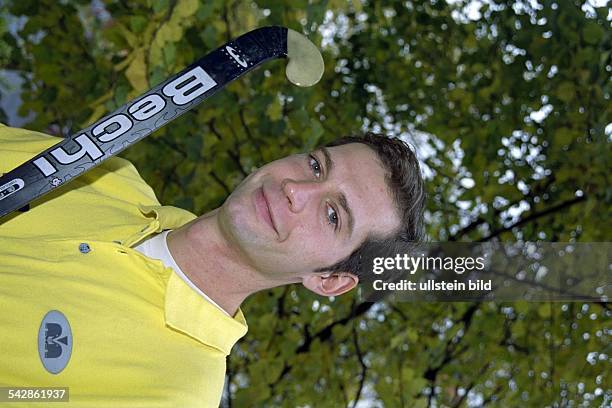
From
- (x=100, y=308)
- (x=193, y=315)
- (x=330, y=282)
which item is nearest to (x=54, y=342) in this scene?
(x=100, y=308)

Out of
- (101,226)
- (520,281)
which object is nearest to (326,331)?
(520,281)

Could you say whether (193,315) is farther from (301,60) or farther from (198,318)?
(301,60)

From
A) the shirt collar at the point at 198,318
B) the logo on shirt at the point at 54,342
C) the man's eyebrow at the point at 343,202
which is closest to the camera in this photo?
the logo on shirt at the point at 54,342

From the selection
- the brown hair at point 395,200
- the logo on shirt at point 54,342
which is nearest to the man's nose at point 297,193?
the brown hair at point 395,200

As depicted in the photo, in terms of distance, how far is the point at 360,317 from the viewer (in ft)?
6.23

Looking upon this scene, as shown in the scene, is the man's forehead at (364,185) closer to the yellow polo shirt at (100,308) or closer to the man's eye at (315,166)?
the man's eye at (315,166)

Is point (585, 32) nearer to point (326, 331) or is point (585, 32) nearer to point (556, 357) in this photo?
point (556, 357)

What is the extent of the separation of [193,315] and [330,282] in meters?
0.22

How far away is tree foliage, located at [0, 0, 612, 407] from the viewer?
5.47 ft

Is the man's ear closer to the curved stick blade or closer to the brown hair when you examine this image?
the brown hair

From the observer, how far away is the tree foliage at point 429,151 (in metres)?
1.67

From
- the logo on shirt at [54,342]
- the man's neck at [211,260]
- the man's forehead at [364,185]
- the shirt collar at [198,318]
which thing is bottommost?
the logo on shirt at [54,342]

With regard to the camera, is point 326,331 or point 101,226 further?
point 326,331

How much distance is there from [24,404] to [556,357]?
4.32 ft
